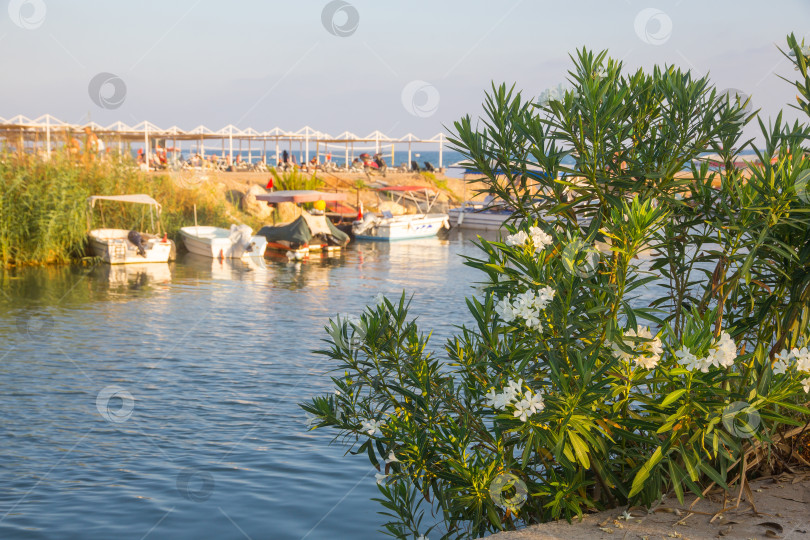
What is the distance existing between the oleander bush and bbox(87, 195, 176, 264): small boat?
23.3 meters

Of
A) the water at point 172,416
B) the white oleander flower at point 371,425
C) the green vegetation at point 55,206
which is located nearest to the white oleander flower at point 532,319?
the white oleander flower at point 371,425

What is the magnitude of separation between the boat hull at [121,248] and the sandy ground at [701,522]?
2447 cm

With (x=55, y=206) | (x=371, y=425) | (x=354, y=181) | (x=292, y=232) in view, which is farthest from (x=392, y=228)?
(x=371, y=425)

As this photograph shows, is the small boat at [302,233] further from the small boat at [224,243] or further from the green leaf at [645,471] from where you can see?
the green leaf at [645,471]

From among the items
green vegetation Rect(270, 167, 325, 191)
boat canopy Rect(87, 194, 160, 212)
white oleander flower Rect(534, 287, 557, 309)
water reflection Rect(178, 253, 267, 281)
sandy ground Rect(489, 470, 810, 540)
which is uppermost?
green vegetation Rect(270, 167, 325, 191)

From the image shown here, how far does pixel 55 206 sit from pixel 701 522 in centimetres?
2370

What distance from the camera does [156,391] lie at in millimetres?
10977

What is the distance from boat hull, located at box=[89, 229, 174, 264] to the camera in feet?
85.3

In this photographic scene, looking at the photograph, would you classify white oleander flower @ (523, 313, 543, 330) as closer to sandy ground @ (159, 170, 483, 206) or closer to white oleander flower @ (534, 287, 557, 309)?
white oleander flower @ (534, 287, 557, 309)

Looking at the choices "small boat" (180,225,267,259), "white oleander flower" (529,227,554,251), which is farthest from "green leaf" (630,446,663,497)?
"small boat" (180,225,267,259)

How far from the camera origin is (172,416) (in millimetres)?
9750

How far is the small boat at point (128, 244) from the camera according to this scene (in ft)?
85.2

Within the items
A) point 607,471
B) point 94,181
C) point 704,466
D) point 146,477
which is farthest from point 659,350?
point 94,181

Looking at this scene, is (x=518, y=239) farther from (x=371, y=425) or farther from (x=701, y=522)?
(x=701, y=522)
